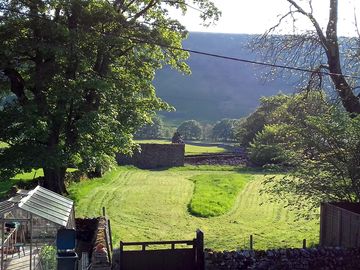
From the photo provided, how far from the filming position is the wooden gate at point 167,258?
599 inches

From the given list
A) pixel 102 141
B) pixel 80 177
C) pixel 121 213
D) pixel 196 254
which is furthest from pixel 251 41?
pixel 80 177

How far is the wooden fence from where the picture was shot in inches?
639

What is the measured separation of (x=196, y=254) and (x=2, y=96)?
16.4 metres

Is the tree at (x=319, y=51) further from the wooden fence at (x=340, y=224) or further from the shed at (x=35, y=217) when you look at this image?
the shed at (x=35, y=217)

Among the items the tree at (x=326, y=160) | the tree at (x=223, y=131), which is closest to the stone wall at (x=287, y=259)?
the tree at (x=326, y=160)

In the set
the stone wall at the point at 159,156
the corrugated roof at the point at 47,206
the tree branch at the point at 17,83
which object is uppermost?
the tree branch at the point at 17,83

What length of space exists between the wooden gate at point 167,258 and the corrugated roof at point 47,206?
6.82ft

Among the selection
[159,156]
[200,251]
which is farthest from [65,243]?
[159,156]

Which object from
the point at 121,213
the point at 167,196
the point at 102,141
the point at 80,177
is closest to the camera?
the point at 102,141

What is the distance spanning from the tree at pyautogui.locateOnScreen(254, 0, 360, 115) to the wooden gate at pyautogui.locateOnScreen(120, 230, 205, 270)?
10.6m

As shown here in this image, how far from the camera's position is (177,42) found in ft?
92.7

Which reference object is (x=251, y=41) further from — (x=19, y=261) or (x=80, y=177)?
(x=80, y=177)

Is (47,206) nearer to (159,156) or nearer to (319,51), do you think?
(319,51)

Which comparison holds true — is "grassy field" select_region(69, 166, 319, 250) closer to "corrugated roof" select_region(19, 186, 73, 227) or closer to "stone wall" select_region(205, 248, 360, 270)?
"stone wall" select_region(205, 248, 360, 270)
